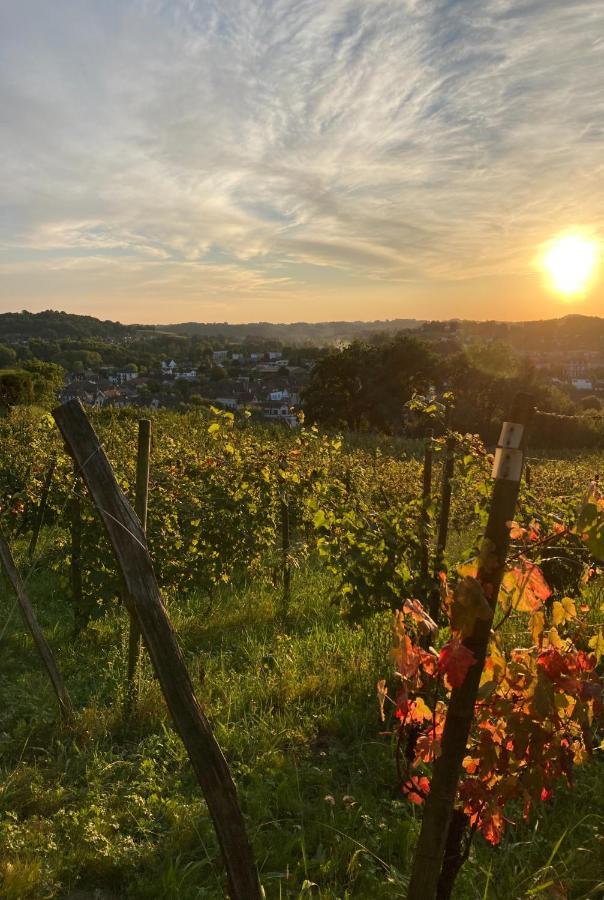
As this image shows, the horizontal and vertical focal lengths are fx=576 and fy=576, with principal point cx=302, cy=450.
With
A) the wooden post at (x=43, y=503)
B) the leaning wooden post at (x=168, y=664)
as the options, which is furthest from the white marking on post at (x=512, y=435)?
the wooden post at (x=43, y=503)

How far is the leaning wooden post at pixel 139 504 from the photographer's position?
3809mm

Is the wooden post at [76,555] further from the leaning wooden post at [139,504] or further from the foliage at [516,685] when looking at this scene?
the foliage at [516,685]

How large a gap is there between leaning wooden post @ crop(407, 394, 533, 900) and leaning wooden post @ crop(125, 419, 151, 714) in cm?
247

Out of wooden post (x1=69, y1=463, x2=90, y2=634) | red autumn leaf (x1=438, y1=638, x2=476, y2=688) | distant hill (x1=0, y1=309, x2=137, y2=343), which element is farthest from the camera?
distant hill (x1=0, y1=309, x2=137, y2=343)

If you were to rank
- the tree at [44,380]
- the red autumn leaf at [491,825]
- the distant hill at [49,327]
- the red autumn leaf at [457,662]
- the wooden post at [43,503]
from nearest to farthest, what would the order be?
the red autumn leaf at [457,662]
the red autumn leaf at [491,825]
the wooden post at [43,503]
the tree at [44,380]
the distant hill at [49,327]

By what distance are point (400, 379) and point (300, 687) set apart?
Answer: 33.5m

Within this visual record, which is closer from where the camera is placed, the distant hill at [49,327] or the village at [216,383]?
Result: the village at [216,383]

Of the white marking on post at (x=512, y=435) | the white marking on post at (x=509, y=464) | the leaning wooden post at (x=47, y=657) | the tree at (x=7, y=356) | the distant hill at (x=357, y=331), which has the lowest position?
the leaning wooden post at (x=47, y=657)

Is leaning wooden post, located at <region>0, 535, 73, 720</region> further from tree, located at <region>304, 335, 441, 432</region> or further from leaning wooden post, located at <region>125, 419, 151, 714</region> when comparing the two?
tree, located at <region>304, 335, 441, 432</region>

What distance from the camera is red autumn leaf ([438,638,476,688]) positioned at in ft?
5.03

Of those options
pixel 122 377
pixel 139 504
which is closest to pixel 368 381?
pixel 139 504

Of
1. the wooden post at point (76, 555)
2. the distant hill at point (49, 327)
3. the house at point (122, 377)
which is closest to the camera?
the wooden post at point (76, 555)

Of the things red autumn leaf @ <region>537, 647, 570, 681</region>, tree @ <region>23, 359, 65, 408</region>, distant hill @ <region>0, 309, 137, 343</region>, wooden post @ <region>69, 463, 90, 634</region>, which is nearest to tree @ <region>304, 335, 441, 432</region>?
tree @ <region>23, 359, 65, 408</region>

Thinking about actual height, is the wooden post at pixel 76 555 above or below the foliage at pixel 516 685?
below
